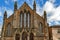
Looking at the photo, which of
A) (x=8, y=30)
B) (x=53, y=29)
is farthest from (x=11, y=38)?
(x=53, y=29)

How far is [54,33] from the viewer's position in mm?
47188

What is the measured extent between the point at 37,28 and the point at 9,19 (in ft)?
28.1

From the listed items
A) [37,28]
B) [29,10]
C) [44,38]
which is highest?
[29,10]

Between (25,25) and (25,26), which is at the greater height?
(25,25)

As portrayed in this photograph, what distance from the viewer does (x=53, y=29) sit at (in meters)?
47.5

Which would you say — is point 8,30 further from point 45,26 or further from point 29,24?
point 45,26

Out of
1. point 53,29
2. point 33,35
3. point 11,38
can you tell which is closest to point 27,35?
point 33,35

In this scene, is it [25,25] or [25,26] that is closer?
[25,26]

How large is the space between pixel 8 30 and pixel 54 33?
13.3 metres

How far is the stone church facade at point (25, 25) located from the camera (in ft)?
153

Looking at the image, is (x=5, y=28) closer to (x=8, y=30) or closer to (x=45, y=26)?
(x=8, y=30)

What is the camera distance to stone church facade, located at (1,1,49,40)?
46500 millimetres

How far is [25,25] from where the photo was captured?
156ft

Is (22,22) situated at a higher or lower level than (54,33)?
higher
